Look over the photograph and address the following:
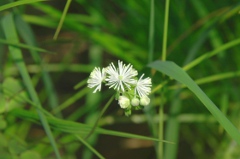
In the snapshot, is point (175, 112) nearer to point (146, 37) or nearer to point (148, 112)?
point (148, 112)

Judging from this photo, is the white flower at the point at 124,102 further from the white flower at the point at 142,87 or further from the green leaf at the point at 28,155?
the green leaf at the point at 28,155

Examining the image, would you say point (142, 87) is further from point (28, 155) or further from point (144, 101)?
point (28, 155)

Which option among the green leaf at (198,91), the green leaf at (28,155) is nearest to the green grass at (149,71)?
the green leaf at (28,155)

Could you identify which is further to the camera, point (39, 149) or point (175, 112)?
point (39, 149)

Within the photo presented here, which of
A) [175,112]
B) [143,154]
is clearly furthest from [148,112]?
[143,154]

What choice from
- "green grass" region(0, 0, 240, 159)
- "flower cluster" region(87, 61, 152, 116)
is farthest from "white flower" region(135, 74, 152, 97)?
"green grass" region(0, 0, 240, 159)

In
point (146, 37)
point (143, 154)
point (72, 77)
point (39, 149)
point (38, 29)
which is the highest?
point (38, 29)

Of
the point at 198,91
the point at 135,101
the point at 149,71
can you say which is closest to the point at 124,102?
the point at 135,101
